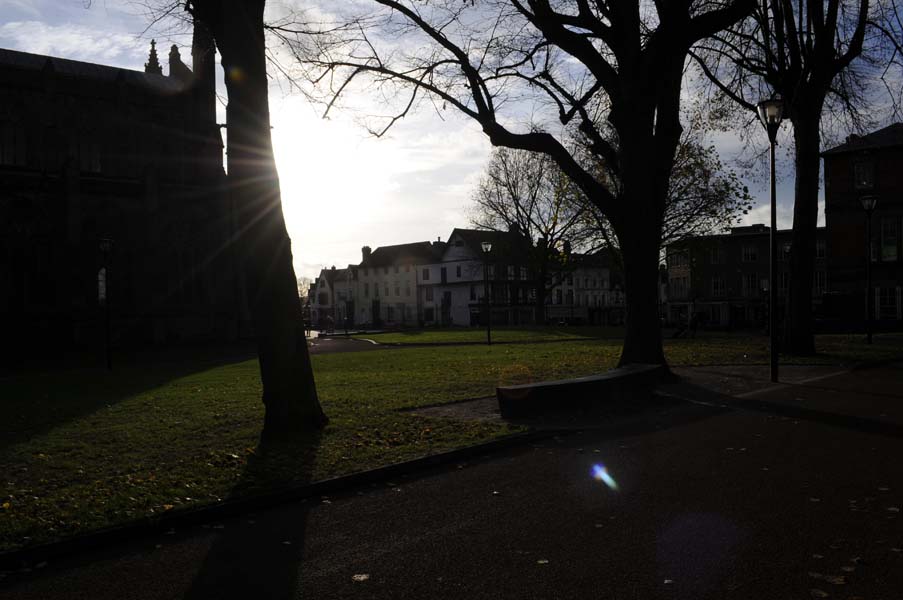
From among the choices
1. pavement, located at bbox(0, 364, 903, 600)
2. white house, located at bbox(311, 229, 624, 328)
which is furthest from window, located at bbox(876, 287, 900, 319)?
pavement, located at bbox(0, 364, 903, 600)

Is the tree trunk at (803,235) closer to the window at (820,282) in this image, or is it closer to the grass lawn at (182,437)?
the grass lawn at (182,437)

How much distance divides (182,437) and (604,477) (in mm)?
5843

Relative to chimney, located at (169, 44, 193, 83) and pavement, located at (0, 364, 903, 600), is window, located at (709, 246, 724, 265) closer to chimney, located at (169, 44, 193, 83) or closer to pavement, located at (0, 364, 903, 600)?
chimney, located at (169, 44, 193, 83)

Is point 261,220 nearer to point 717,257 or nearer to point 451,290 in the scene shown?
point 717,257

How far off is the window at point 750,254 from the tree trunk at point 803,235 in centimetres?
6064

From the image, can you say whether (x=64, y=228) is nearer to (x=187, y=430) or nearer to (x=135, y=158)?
(x=135, y=158)

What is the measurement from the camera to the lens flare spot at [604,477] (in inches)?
264

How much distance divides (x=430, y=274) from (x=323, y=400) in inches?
3148

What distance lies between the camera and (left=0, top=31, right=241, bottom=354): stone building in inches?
1394

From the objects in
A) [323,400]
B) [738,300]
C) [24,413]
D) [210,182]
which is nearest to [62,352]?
[210,182]

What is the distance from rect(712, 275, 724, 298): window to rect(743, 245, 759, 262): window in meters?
3.54

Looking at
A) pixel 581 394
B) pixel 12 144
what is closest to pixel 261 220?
pixel 581 394

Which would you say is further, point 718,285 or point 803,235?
point 718,285

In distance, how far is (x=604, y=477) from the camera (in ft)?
23.1
